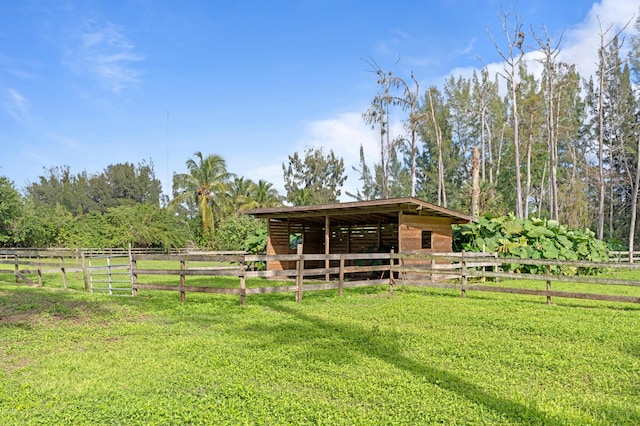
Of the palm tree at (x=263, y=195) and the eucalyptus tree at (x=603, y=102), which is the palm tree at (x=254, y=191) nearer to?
the palm tree at (x=263, y=195)

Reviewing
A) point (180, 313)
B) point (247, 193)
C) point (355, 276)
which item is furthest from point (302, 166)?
point (180, 313)

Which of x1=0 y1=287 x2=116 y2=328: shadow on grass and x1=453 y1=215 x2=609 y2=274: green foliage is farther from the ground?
x1=453 y1=215 x2=609 y2=274: green foliage

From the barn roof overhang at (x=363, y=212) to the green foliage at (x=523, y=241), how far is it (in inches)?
51.3

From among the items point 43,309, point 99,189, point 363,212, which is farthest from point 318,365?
point 99,189

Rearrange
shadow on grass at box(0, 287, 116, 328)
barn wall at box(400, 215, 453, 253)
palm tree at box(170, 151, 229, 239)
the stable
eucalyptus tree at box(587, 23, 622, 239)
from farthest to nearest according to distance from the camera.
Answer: palm tree at box(170, 151, 229, 239) → eucalyptus tree at box(587, 23, 622, 239) → barn wall at box(400, 215, 453, 253) → the stable → shadow on grass at box(0, 287, 116, 328)

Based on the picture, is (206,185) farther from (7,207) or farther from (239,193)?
(7,207)

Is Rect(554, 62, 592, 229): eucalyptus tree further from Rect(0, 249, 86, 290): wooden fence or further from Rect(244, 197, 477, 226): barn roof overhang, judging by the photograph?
Rect(0, 249, 86, 290): wooden fence

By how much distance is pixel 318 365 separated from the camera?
4984 millimetres

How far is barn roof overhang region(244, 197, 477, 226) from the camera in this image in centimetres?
1370

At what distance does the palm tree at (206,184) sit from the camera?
133ft

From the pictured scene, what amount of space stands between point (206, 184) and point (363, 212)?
28.4m

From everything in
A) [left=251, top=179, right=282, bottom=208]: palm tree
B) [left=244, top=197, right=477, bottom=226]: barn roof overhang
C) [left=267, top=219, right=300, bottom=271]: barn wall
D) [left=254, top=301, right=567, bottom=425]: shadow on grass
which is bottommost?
[left=254, top=301, right=567, bottom=425]: shadow on grass

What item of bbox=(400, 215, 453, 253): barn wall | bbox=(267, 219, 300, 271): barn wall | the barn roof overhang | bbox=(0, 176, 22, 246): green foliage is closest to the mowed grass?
the barn roof overhang

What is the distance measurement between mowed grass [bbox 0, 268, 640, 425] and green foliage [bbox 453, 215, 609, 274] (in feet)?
27.6
